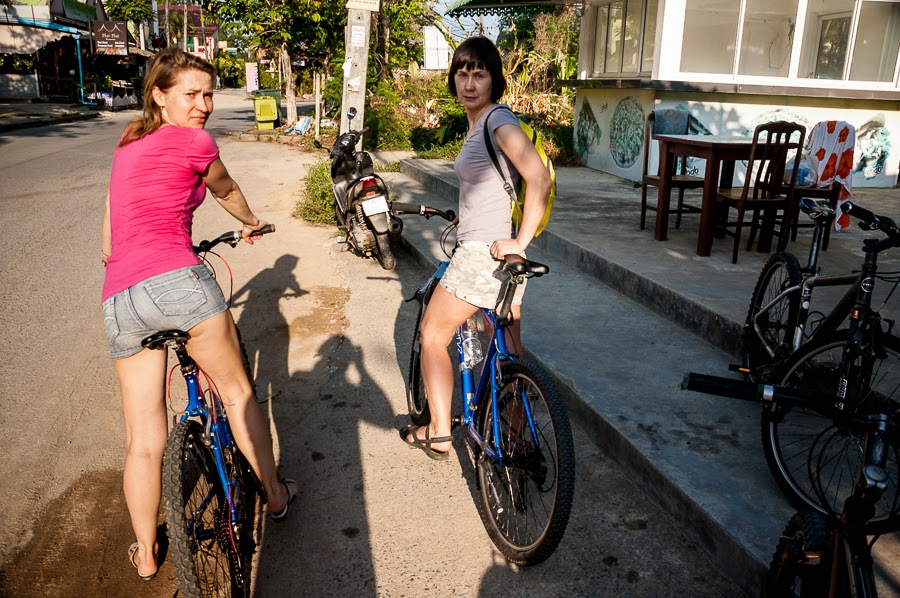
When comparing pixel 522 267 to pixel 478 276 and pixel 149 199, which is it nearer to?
pixel 478 276

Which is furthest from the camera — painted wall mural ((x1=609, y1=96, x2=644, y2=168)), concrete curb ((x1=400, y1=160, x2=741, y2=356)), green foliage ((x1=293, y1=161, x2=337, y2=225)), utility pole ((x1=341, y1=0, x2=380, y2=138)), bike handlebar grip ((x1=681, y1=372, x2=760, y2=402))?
painted wall mural ((x1=609, y1=96, x2=644, y2=168))

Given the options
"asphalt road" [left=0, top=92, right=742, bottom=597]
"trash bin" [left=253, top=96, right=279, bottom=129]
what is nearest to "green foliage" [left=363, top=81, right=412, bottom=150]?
"trash bin" [left=253, top=96, right=279, bottom=129]

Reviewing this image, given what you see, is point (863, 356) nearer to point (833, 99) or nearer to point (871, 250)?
point (871, 250)

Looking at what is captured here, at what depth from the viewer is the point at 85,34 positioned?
31.4 m

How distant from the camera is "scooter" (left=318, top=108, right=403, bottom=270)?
6570mm

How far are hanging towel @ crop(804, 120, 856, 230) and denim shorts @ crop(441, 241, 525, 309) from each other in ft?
13.2

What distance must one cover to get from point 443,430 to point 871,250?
1.92 meters

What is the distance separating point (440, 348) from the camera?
3.01 meters

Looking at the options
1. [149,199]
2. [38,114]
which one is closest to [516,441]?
[149,199]

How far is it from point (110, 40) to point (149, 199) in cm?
3271

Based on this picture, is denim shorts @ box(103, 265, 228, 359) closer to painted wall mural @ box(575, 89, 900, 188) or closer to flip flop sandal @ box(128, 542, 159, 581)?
flip flop sandal @ box(128, 542, 159, 581)

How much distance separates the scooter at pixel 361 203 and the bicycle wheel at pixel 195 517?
3.99m

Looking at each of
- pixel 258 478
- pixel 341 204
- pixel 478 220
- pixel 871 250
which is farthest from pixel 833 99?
pixel 258 478

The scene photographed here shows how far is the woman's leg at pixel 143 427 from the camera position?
2.34m
